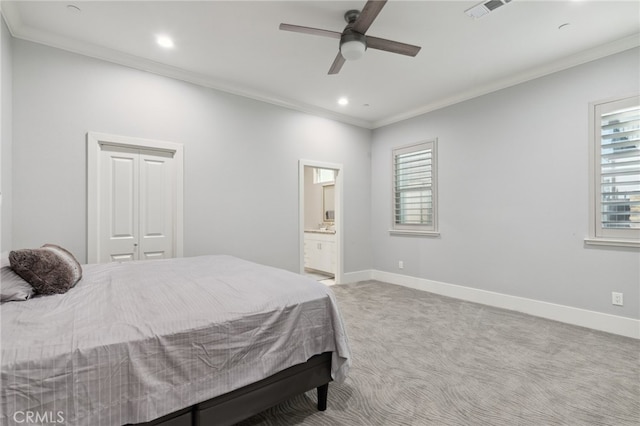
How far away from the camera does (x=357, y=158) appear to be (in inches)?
213

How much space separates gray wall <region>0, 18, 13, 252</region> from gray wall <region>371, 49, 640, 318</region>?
4843mm

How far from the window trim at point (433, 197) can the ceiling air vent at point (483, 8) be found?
2169mm

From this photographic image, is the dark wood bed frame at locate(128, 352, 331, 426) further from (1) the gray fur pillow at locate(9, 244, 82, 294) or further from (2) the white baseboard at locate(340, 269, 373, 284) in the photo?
(2) the white baseboard at locate(340, 269, 373, 284)

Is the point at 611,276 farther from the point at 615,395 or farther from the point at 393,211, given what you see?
the point at 393,211

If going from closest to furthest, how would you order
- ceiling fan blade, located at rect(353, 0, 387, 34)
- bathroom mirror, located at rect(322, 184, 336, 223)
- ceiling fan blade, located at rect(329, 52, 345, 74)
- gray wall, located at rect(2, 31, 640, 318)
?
ceiling fan blade, located at rect(353, 0, 387, 34) → ceiling fan blade, located at rect(329, 52, 345, 74) → gray wall, located at rect(2, 31, 640, 318) → bathroom mirror, located at rect(322, 184, 336, 223)

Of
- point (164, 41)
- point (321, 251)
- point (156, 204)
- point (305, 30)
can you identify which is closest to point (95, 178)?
point (156, 204)

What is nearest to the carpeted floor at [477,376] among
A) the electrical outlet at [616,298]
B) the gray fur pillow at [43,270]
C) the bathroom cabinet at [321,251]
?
the electrical outlet at [616,298]

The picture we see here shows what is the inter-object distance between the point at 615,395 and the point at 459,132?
337cm

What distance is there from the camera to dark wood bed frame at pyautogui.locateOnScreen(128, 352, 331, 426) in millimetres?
1286

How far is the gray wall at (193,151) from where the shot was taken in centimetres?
281

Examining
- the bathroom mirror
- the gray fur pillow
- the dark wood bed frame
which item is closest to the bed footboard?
→ the dark wood bed frame

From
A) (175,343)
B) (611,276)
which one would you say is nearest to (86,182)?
(175,343)

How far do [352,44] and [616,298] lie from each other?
361cm

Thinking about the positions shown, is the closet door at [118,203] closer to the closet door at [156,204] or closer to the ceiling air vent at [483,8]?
the closet door at [156,204]
